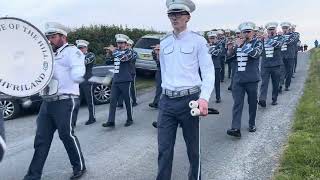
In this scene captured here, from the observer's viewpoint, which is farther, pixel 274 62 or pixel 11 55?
pixel 274 62

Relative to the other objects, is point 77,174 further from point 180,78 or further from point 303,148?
point 303,148

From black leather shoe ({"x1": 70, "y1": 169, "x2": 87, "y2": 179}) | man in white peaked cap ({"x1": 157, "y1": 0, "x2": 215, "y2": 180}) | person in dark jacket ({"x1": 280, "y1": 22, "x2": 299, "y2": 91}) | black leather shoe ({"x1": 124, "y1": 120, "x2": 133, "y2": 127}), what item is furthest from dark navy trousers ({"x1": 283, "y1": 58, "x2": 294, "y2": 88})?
man in white peaked cap ({"x1": 157, "y1": 0, "x2": 215, "y2": 180})

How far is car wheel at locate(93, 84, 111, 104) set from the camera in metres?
14.7

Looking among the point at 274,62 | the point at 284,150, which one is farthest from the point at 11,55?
the point at 274,62

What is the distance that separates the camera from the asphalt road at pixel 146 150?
23.5 ft

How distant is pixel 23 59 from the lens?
5.88 m

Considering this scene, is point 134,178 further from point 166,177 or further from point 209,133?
point 209,133

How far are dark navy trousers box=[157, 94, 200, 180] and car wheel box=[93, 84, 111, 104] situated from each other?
9138 mm

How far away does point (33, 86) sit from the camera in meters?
5.90

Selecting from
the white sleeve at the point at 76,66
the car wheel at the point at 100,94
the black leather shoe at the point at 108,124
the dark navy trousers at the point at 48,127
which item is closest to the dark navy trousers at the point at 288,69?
the car wheel at the point at 100,94

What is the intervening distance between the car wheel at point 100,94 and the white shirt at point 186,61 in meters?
9.16

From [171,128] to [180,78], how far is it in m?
0.51

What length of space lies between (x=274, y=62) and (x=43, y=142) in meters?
7.80

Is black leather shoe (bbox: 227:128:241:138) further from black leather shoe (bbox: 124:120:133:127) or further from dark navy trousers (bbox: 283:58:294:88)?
dark navy trousers (bbox: 283:58:294:88)
